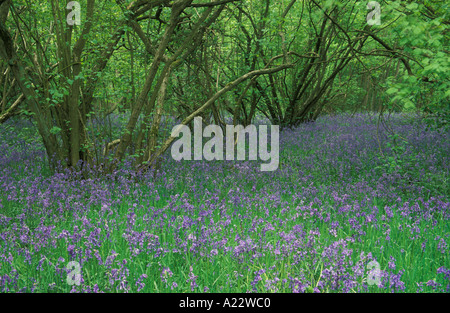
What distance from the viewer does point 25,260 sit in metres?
2.77

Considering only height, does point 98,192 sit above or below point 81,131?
below

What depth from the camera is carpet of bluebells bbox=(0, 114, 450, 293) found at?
2.56 meters

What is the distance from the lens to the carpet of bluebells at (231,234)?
2561mm

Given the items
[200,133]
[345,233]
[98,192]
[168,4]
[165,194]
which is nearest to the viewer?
[345,233]

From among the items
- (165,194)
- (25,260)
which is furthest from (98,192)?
(25,260)

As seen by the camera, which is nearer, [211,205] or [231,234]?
[231,234]

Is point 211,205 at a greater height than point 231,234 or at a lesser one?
greater

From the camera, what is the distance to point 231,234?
3395 millimetres
